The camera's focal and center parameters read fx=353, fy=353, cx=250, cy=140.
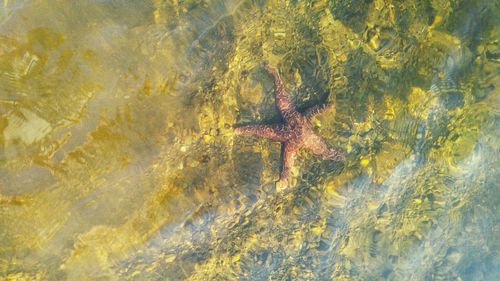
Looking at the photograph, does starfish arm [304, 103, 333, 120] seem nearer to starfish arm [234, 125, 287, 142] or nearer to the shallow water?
the shallow water

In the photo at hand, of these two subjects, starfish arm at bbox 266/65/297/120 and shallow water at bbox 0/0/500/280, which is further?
starfish arm at bbox 266/65/297/120

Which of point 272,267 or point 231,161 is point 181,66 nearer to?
point 231,161

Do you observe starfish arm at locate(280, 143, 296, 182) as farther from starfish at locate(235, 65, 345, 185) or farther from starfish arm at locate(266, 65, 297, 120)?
starfish arm at locate(266, 65, 297, 120)

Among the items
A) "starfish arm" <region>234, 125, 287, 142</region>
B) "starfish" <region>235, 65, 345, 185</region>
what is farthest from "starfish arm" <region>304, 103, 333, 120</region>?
"starfish arm" <region>234, 125, 287, 142</region>

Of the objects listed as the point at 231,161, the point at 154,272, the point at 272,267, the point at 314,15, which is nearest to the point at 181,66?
the point at 231,161

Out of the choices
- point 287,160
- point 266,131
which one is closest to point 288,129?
point 266,131

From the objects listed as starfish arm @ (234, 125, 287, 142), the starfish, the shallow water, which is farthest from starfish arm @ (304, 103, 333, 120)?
starfish arm @ (234, 125, 287, 142)

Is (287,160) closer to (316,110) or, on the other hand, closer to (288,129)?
(288,129)

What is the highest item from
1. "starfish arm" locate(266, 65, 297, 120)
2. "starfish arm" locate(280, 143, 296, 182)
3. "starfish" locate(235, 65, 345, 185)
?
"starfish arm" locate(266, 65, 297, 120)

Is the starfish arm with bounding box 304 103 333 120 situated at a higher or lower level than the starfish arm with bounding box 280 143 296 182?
higher
